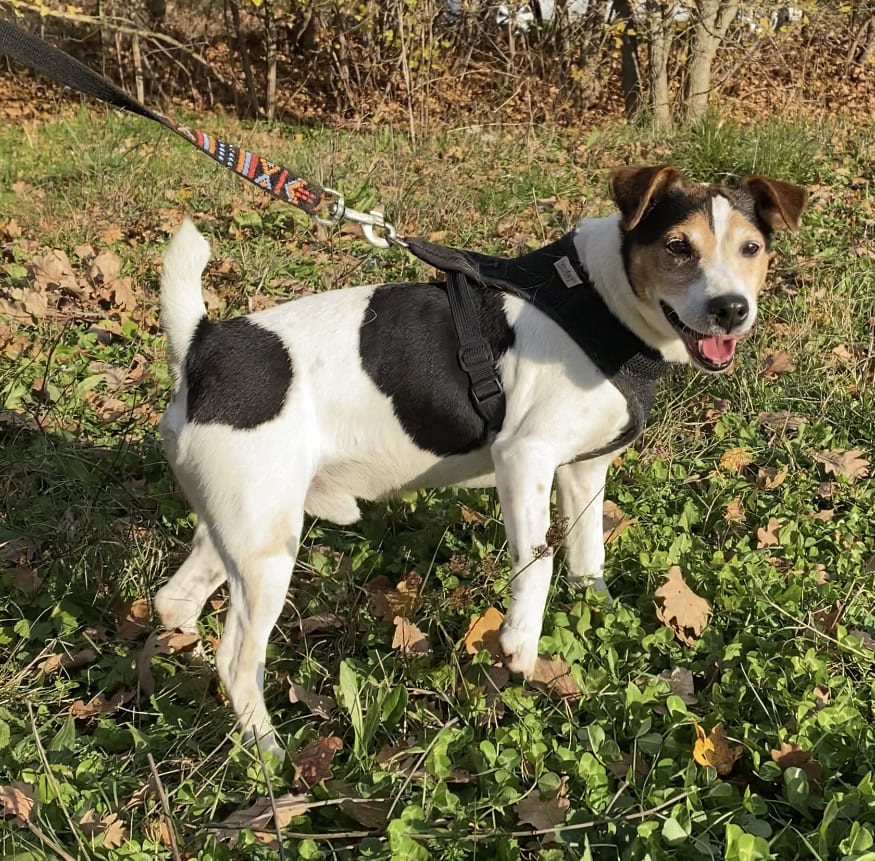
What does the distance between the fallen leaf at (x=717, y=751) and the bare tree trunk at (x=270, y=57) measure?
13.3 m

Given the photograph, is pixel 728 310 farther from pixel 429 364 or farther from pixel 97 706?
pixel 97 706

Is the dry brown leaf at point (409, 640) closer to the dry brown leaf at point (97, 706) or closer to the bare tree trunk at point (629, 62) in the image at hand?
the dry brown leaf at point (97, 706)

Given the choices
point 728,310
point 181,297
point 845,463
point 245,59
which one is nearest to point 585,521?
point 728,310

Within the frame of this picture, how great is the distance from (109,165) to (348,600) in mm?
5899

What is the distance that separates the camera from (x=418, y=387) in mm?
2889

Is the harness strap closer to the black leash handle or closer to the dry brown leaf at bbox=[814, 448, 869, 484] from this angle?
the black leash handle

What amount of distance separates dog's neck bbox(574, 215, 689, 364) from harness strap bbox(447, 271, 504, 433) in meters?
0.46

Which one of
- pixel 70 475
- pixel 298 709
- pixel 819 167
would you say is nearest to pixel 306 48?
pixel 819 167

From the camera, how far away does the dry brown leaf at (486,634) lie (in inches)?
109

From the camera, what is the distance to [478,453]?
9.87 feet

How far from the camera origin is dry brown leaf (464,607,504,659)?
9.12ft

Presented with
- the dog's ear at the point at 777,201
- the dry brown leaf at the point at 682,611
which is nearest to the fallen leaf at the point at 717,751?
the dry brown leaf at the point at 682,611

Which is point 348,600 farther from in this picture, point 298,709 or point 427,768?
point 427,768

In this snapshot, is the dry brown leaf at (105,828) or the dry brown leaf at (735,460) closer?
the dry brown leaf at (105,828)
